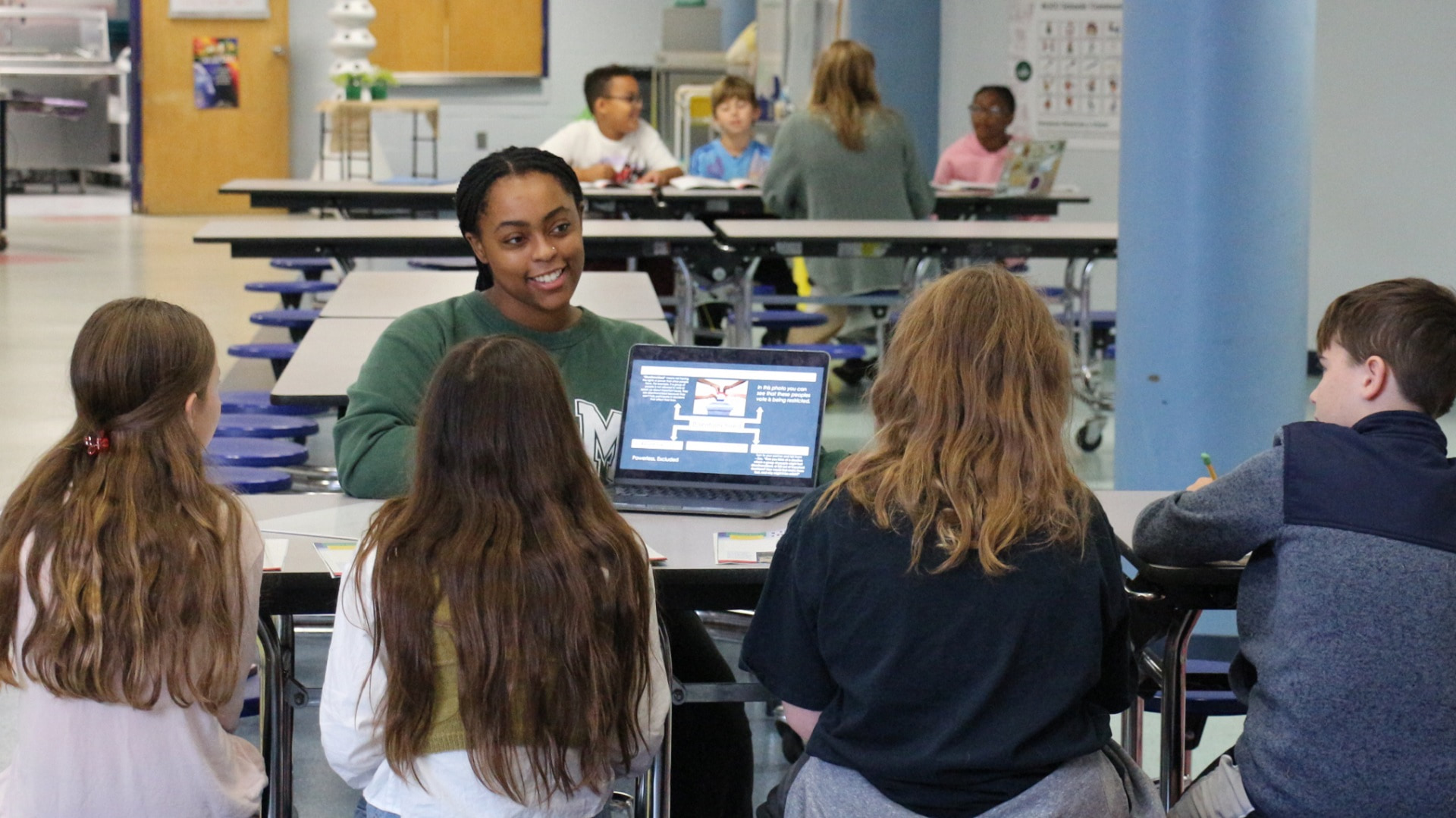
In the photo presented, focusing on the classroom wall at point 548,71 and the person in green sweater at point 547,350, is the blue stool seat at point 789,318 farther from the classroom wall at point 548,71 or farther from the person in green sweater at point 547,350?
the classroom wall at point 548,71

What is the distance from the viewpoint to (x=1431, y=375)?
67.9 inches

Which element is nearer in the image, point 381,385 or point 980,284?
point 980,284

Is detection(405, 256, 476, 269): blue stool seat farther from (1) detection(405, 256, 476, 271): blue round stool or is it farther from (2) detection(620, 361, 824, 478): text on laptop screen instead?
(2) detection(620, 361, 824, 478): text on laptop screen

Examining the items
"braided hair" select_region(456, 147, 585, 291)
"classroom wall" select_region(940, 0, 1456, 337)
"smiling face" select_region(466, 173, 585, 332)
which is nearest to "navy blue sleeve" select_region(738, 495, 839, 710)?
"smiling face" select_region(466, 173, 585, 332)

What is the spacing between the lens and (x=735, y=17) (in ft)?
41.7

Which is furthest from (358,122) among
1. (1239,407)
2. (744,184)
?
(1239,407)

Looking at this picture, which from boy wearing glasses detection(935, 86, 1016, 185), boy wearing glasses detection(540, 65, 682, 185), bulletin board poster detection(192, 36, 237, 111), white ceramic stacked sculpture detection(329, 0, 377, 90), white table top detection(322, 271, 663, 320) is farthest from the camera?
bulletin board poster detection(192, 36, 237, 111)

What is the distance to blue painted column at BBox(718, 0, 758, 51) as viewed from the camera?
12.5 meters

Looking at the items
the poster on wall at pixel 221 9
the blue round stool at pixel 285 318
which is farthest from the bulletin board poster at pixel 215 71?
the blue round stool at pixel 285 318

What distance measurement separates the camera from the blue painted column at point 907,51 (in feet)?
27.1

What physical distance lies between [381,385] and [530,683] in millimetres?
802

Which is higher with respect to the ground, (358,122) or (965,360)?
(358,122)

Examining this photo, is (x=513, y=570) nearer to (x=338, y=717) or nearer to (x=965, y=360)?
(x=338, y=717)

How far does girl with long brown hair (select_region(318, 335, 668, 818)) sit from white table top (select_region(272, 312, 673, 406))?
102cm
